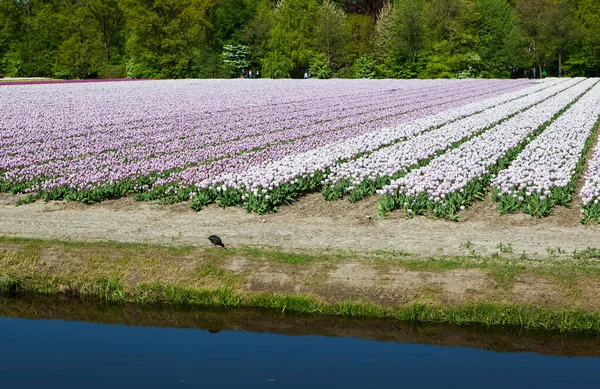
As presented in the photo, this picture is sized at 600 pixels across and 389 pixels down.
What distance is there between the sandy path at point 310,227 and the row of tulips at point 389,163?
0.49m

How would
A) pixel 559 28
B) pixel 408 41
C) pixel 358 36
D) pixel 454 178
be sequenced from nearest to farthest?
pixel 454 178 < pixel 559 28 < pixel 408 41 < pixel 358 36

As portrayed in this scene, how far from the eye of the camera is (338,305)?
8.14 m

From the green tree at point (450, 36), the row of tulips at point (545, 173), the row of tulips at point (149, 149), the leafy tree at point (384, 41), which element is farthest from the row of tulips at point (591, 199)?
the leafy tree at point (384, 41)

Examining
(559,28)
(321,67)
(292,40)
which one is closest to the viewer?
(559,28)

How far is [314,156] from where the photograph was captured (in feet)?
53.7

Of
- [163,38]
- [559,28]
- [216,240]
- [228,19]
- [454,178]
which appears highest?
[228,19]

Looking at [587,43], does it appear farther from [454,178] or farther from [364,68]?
[454,178]

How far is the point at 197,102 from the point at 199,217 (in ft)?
85.2

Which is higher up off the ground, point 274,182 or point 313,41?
point 313,41

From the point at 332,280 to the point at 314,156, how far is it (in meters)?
8.10

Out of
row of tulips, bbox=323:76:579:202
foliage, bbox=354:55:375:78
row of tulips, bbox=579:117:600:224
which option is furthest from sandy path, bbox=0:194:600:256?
foliage, bbox=354:55:375:78

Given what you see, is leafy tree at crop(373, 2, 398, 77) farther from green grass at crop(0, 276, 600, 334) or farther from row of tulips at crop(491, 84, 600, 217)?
green grass at crop(0, 276, 600, 334)

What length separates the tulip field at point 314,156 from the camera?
41.9 ft

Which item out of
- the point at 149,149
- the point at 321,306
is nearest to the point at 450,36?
the point at 149,149
